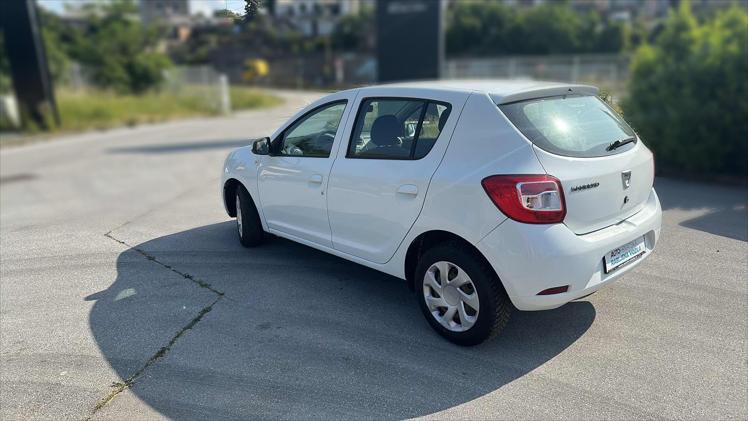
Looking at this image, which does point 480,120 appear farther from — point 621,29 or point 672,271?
point 621,29

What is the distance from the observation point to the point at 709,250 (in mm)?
5465

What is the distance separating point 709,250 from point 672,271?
0.71m

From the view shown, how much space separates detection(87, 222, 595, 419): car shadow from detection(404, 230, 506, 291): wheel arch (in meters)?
0.41

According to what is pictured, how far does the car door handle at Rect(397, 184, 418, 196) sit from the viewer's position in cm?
392

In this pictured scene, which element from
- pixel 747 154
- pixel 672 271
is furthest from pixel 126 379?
pixel 747 154

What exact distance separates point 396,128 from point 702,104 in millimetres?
7256

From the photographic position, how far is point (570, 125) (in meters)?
3.93

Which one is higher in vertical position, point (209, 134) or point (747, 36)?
point (747, 36)

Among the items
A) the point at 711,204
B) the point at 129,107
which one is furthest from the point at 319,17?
the point at 711,204

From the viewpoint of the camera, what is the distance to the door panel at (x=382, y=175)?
3945 mm

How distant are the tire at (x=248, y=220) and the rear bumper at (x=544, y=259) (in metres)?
2.80

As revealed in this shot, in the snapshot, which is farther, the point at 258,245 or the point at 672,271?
the point at 258,245

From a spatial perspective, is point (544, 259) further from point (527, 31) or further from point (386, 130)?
point (527, 31)

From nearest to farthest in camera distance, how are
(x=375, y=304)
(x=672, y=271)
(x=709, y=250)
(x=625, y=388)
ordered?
1. (x=625, y=388)
2. (x=375, y=304)
3. (x=672, y=271)
4. (x=709, y=250)
